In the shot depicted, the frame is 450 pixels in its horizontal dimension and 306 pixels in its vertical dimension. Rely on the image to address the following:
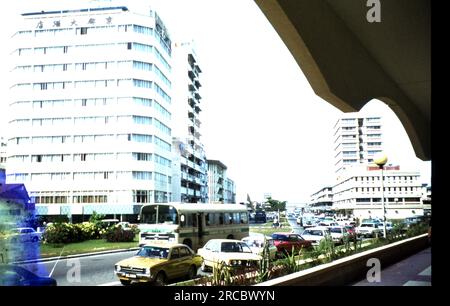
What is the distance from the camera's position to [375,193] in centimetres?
774

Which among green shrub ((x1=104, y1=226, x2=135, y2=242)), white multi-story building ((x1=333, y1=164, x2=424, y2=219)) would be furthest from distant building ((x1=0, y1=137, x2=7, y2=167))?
white multi-story building ((x1=333, y1=164, x2=424, y2=219))

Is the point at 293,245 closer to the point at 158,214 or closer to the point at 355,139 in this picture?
the point at 355,139

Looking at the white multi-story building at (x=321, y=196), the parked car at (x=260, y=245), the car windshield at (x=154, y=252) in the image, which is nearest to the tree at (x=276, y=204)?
the parked car at (x=260, y=245)

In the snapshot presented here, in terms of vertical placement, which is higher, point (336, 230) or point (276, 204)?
point (276, 204)

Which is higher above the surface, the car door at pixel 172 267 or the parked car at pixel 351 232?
the parked car at pixel 351 232

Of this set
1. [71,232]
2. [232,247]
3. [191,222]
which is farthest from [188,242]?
[71,232]

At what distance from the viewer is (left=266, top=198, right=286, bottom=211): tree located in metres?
5.70

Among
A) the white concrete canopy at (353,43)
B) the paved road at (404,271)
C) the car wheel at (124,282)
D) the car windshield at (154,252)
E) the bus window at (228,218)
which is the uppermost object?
the white concrete canopy at (353,43)

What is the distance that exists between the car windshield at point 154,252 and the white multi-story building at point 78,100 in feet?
5.24

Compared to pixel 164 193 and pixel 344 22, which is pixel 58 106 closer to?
pixel 164 193

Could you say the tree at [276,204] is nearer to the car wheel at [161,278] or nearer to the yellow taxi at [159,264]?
the yellow taxi at [159,264]

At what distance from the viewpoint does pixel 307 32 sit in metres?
5.36

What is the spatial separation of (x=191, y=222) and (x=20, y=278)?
4.47 metres

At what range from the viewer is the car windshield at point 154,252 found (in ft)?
21.9
